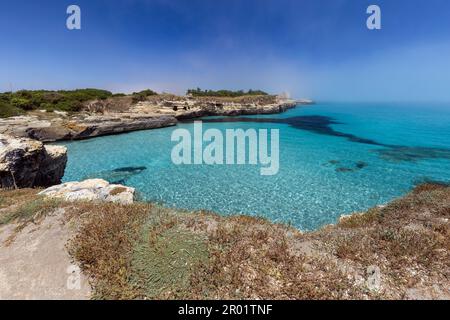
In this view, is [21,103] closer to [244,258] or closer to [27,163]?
[27,163]

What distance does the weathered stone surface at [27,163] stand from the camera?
9.71 metres

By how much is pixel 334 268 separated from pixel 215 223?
110 inches

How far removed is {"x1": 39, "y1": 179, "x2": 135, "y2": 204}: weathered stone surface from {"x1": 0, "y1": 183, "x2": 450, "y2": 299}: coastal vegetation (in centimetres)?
209

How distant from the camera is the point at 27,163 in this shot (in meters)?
10.5

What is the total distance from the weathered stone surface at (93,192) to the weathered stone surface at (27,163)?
105 inches

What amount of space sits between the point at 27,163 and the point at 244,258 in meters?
11.9

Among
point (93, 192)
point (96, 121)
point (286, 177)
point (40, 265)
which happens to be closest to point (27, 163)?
point (93, 192)

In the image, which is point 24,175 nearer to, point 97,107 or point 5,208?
point 5,208

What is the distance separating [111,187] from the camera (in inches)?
369

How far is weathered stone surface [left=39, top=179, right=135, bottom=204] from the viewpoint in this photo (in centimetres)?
791

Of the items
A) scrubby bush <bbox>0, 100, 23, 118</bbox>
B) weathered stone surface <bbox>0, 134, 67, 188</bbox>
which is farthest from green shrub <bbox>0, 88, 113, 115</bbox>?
weathered stone surface <bbox>0, 134, 67, 188</bbox>

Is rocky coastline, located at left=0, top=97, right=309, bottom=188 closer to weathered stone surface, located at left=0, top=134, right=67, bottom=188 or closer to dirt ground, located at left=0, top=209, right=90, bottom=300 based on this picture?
weathered stone surface, located at left=0, top=134, right=67, bottom=188

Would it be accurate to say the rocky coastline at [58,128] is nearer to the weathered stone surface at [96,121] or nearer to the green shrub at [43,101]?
the weathered stone surface at [96,121]
